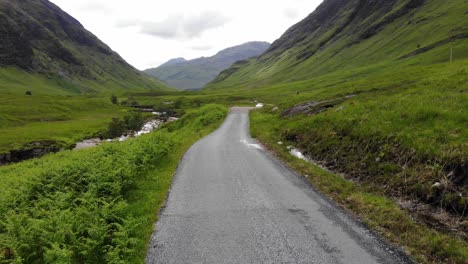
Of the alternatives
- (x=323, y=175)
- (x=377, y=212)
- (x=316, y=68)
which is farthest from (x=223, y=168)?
(x=316, y=68)

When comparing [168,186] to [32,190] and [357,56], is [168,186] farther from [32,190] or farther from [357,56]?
[357,56]

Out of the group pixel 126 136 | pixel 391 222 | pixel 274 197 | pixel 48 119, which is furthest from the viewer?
pixel 48 119

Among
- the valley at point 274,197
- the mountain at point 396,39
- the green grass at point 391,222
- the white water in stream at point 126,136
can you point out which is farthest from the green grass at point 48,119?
the mountain at point 396,39

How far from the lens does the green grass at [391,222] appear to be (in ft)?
30.8

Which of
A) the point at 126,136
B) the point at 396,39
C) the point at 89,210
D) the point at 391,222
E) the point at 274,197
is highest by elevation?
the point at 396,39

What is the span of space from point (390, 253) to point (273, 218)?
407 centimetres

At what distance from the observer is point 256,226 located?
38.0 ft

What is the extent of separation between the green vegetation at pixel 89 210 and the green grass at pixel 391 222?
24.7 feet

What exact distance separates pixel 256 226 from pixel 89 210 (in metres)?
5.82

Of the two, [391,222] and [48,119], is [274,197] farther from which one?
[48,119]

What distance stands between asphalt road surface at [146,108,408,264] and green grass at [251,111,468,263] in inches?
22.5

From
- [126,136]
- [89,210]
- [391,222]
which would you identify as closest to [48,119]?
[126,136]

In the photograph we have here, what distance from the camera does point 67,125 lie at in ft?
296

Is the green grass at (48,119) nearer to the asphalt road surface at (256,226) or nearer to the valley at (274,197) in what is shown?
the valley at (274,197)
